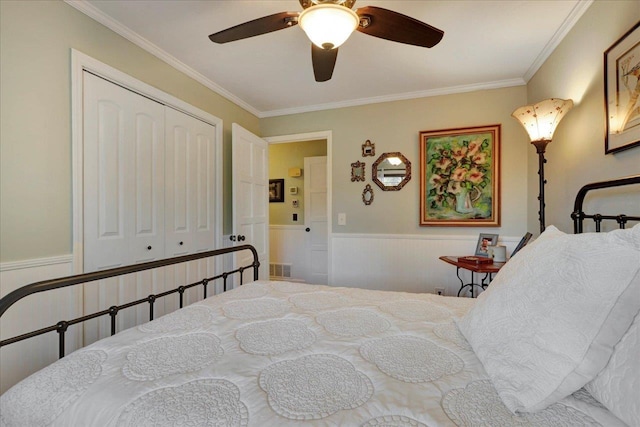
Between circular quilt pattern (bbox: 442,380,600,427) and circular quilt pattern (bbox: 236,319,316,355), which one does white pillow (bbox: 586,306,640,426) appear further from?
circular quilt pattern (bbox: 236,319,316,355)

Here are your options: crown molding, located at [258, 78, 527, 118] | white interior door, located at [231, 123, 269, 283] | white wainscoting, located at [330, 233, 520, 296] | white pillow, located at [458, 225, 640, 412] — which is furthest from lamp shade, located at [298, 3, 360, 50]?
white wainscoting, located at [330, 233, 520, 296]

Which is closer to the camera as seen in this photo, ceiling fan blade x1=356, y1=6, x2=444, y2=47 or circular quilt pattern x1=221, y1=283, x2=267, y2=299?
ceiling fan blade x1=356, y1=6, x2=444, y2=47

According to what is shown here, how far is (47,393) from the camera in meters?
0.74

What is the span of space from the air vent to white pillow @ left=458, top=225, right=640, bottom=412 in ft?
12.7

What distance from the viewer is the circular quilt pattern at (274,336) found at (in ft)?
3.05

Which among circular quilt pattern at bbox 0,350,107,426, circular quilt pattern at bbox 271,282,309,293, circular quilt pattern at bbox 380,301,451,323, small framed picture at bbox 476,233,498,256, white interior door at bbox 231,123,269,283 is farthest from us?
white interior door at bbox 231,123,269,283

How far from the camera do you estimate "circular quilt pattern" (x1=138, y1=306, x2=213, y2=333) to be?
3.58 ft

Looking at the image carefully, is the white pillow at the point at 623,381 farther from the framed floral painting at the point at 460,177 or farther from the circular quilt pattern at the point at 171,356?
the framed floral painting at the point at 460,177

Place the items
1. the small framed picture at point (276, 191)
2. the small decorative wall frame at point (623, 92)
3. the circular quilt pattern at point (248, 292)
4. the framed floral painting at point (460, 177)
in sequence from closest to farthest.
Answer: the small decorative wall frame at point (623, 92) → the circular quilt pattern at point (248, 292) → the framed floral painting at point (460, 177) → the small framed picture at point (276, 191)

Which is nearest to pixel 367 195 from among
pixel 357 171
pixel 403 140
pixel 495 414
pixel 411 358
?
pixel 357 171

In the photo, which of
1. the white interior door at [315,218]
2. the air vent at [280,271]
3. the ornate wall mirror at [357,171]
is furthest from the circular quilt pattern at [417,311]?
the air vent at [280,271]

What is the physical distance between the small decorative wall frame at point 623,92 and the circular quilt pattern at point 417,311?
1.16 metres

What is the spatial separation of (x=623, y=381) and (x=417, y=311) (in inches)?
27.9

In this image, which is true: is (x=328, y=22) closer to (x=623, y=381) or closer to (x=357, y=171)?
(x=623, y=381)
